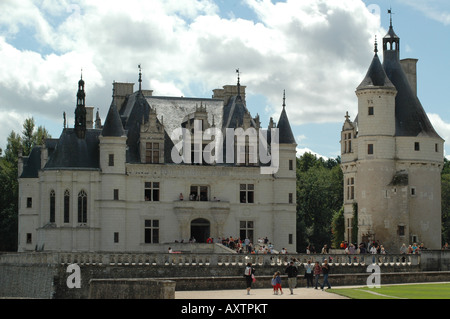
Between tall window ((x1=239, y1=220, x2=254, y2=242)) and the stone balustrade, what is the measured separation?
14189 millimetres

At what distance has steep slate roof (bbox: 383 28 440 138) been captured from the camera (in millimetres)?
60719

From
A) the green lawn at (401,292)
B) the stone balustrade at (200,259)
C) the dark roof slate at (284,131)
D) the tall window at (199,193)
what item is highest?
the dark roof slate at (284,131)

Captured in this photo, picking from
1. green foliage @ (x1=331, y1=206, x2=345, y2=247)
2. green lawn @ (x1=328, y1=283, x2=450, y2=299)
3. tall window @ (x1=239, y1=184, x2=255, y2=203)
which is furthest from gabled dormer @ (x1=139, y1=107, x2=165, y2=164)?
green lawn @ (x1=328, y1=283, x2=450, y2=299)

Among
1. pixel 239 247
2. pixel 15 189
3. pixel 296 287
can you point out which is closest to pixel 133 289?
pixel 296 287

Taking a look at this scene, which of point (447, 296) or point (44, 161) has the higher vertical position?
point (44, 161)

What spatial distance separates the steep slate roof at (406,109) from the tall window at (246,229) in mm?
9967

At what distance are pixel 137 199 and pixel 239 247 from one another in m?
8.31

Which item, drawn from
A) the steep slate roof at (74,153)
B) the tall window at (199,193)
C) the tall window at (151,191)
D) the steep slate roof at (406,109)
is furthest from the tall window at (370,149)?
the steep slate roof at (74,153)

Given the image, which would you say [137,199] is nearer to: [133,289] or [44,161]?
[44,161]

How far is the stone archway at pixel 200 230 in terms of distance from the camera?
196 ft

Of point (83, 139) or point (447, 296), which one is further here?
point (83, 139)

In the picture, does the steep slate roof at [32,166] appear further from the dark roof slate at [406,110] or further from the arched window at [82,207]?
the dark roof slate at [406,110]

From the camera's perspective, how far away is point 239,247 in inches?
2083

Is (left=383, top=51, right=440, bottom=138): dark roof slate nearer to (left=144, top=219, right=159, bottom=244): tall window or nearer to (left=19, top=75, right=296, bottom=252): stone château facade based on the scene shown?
(left=19, top=75, right=296, bottom=252): stone château facade
